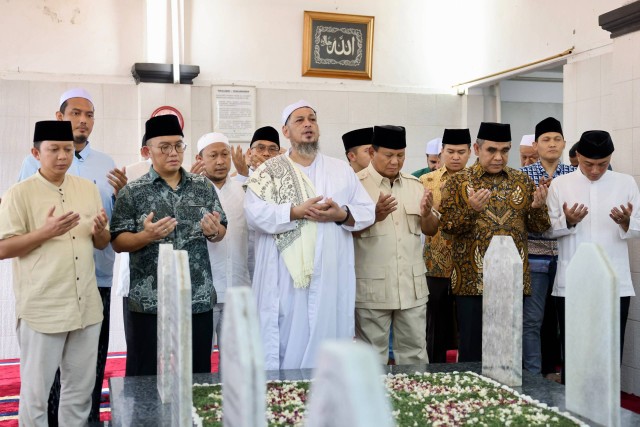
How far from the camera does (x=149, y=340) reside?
379cm

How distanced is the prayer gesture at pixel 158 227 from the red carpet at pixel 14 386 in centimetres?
140

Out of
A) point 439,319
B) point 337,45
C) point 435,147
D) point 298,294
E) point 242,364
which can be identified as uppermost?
point 337,45

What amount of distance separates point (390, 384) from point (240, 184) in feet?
6.58

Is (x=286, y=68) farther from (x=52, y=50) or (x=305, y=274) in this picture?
(x=305, y=274)

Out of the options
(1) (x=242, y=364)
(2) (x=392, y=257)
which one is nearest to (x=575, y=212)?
(2) (x=392, y=257)

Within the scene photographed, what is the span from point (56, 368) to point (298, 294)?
1.32m

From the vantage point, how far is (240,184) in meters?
4.93

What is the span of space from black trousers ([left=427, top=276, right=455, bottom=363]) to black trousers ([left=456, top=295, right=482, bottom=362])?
0.93m

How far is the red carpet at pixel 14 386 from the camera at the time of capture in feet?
14.9

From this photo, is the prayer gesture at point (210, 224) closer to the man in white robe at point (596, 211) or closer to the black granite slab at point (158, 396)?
the black granite slab at point (158, 396)

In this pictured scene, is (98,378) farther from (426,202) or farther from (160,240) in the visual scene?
(426,202)

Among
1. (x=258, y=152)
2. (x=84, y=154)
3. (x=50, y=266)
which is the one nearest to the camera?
(x=50, y=266)

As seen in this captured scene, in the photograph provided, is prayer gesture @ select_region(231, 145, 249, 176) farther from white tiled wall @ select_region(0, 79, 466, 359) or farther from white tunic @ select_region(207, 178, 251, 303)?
white tiled wall @ select_region(0, 79, 466, 359)

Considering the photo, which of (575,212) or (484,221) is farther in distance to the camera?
(484,221)
